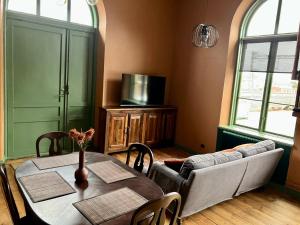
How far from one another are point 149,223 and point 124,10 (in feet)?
14.1

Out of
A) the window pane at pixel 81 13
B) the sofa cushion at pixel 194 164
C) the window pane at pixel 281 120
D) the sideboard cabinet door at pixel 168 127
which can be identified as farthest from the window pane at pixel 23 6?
the window pane at pixel 281 120

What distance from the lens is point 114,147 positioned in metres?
4.82

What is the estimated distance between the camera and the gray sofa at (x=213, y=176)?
2.59m

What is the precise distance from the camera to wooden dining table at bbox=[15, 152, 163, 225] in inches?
60.0

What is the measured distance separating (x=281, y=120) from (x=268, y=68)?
34.9 inches

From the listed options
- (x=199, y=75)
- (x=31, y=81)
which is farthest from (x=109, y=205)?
(x=199, y=75)

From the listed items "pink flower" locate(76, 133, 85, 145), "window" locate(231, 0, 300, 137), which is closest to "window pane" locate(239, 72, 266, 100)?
"window" locate(231, 0, 300, 137)

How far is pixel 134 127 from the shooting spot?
5.01m

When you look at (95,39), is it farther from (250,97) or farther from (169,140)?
(250,97)

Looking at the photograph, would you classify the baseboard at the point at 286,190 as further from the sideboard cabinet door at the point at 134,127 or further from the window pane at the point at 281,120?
the sideboard cabinet door at the point at 134,127

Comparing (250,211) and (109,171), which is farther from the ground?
(109,171)

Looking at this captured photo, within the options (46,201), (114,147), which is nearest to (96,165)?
(46,201)

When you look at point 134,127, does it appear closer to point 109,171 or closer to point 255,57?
point 255,57

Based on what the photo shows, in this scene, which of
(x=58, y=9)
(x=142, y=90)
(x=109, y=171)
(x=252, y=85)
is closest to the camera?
(x=109, y=171)
